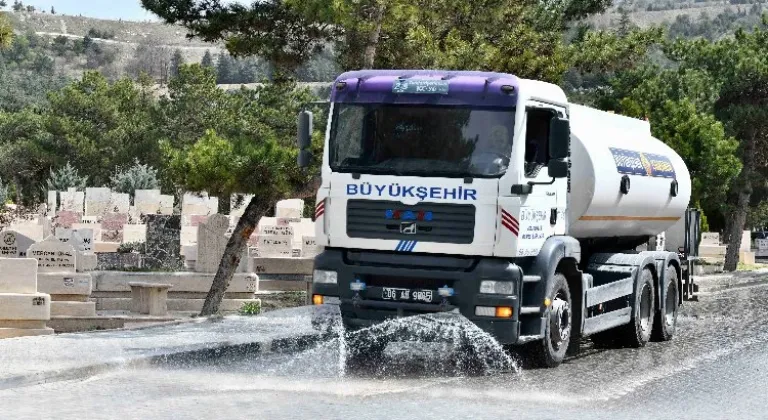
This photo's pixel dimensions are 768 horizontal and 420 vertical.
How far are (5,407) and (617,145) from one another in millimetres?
9068

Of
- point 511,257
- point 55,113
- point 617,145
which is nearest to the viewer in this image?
point 511,257

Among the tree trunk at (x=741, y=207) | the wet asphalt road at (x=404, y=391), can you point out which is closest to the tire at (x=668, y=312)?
the wet asphalt road at (x=404, y=391)

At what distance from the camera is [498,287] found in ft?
48.6

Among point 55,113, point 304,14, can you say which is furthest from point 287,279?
point 55,113

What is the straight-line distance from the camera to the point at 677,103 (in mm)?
51312

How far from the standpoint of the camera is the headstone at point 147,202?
51.8m

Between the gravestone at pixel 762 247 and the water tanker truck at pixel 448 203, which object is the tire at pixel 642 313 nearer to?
the water tanker truck at pixel 448 203

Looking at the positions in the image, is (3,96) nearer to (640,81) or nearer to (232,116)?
(232,116)

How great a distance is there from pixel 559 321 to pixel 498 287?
1.46m

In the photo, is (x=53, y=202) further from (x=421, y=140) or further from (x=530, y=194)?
(x=530, y=194)

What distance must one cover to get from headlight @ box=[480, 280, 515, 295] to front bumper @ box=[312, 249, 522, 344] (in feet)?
0.13

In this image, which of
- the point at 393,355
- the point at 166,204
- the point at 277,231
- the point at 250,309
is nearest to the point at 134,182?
the point at 166,204

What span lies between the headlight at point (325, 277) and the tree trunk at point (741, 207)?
40272 mm

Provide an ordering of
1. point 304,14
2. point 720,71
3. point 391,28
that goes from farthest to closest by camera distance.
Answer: point 720,71
point 391,28
point 304,14
